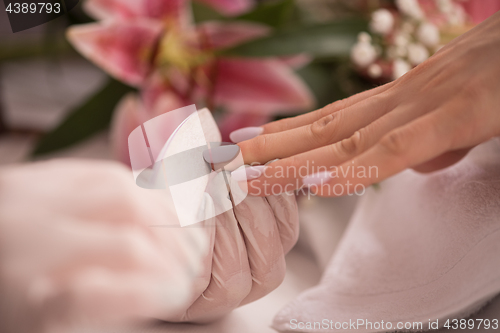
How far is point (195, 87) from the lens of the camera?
1.40ft

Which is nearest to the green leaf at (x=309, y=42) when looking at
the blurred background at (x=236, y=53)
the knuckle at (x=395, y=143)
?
the blurred background at (x=236, y=53)

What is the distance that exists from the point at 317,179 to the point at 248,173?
38mm

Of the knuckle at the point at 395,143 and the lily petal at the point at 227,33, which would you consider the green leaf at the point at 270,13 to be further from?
the knuckle at the point at 395,143

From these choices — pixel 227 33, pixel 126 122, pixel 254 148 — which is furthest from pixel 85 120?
pixel 254 148

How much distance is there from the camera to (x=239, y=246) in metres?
0.21

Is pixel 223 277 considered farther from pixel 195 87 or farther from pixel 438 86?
pixel 195 87

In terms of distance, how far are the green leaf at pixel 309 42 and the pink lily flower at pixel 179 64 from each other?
0.02 metres

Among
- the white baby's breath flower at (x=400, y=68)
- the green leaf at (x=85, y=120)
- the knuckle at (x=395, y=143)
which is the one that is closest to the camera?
the knuckle at (x=395, y=143)

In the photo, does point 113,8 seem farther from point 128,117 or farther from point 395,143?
point 395,143

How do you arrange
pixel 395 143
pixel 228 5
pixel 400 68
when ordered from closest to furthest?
pixel 395 143 → pixel 400 68 → pixel 228 5

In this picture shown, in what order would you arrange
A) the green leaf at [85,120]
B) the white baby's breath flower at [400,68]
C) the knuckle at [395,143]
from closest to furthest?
the knuckle at [395,143] → the white baby's breath flower at [400,68] → the green leaf at [85,120]

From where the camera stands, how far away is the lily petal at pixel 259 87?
16.2 inches

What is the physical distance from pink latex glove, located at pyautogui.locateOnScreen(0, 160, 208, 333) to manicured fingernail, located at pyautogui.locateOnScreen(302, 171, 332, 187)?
2.5 inches

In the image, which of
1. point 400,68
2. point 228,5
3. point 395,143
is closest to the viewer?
point 395,143
